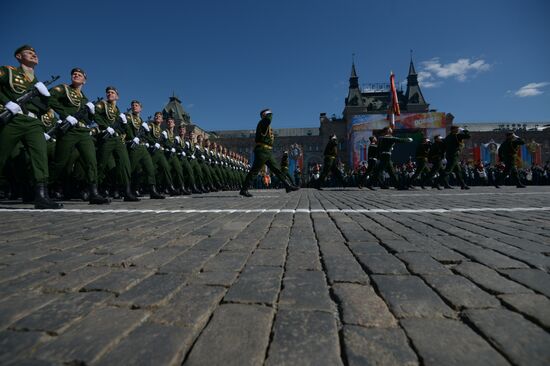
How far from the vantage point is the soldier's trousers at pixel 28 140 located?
16.5 feet

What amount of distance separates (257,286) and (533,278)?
1.25 m

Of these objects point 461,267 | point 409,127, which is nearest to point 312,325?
point 461,267

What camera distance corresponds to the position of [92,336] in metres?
1.00

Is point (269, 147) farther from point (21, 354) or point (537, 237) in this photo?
point (21, 354)

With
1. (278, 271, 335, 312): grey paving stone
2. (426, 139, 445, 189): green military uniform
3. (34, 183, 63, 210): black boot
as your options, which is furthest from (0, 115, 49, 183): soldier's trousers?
(426, 139, 445, 189): green military uniform

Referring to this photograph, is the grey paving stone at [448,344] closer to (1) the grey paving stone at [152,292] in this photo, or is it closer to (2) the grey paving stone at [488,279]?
(2) the grey paving stone at [488,279]

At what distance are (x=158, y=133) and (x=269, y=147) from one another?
3518 mm

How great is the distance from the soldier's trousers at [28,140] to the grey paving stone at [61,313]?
4811mm

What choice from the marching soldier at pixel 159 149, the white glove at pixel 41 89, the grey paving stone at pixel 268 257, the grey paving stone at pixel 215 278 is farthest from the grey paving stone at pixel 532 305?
the marching soldier at pixel 159 149

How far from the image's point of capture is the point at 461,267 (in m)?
1.69

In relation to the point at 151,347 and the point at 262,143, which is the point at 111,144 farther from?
the point at 151,347

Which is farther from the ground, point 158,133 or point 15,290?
point 158,133

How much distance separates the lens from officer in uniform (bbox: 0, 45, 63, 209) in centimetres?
505

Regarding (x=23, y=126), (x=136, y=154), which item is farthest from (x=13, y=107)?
(x=136, y=154)
